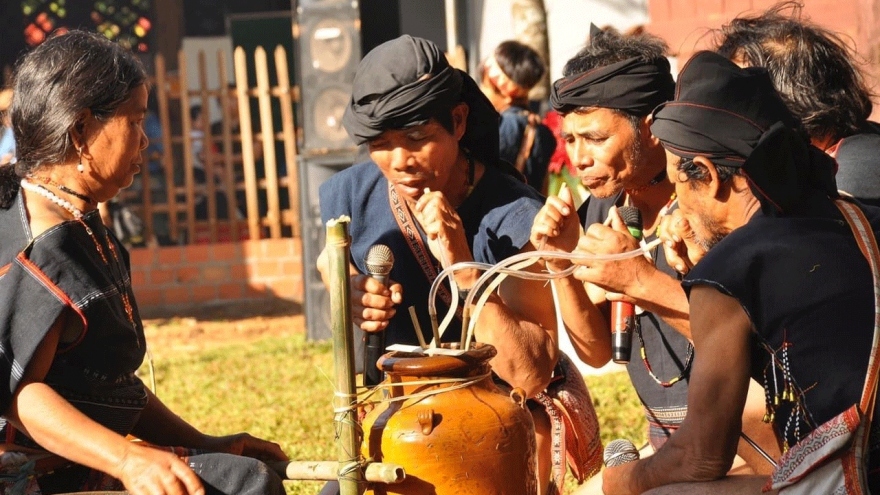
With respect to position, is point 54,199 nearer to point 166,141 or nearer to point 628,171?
point 628,171

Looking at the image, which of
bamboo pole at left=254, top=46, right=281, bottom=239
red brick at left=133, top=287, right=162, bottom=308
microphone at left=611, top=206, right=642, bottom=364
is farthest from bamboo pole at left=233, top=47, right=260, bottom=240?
microphone at left=611, top=206, right=642, bottom=364

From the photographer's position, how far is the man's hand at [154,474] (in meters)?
2.79

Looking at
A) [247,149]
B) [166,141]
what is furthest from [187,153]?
[247,149]

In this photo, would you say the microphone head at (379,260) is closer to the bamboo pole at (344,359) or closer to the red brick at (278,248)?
the bamboo pole at (344,359)

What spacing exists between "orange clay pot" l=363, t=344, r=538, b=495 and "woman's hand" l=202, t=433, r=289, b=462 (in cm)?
66

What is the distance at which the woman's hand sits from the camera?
11.0ft

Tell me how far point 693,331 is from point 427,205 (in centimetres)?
91

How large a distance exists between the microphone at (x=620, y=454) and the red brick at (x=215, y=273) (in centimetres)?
969

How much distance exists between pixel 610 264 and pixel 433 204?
53 centimetres

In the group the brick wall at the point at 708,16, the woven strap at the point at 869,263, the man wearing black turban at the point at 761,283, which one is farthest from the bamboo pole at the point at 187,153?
the woven strap at the point at 869,263

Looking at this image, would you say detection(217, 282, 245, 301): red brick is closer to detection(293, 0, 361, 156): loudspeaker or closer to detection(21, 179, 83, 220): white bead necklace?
detection(293, 0, 361, 156): loudspeaker

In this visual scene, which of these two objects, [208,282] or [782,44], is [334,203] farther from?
[208,282]

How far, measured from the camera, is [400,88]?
3.39 metres

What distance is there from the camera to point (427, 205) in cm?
330
